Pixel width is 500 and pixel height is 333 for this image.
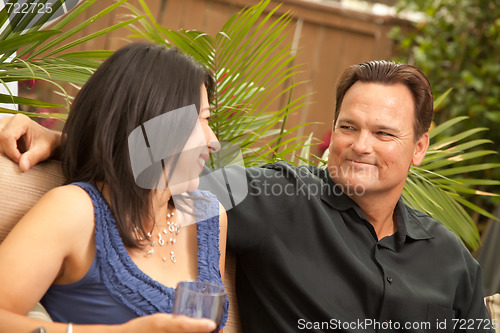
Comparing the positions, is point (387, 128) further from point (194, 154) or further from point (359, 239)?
point (194, 154)

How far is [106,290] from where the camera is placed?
119 cm

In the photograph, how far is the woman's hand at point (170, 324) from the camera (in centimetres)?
90

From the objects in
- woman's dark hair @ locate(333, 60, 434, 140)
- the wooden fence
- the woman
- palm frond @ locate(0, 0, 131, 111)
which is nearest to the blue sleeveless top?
the woman

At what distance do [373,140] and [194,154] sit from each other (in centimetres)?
65

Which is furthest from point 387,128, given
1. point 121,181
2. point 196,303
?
point 196,303

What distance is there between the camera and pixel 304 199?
1.62 metres

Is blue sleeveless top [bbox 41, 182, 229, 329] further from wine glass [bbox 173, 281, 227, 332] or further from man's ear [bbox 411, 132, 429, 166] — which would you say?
man's ear [bbox 411, 132, 429, 166]

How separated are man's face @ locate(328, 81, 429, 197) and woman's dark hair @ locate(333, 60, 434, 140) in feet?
0.07

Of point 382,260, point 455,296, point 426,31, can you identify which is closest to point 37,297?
point 382,260

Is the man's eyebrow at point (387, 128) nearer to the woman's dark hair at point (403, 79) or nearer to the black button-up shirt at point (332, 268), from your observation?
the woman's dark hair at point (403, 79)

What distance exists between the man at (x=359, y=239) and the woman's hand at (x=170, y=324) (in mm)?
535

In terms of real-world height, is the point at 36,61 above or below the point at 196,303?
above

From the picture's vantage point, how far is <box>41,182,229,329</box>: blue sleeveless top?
1.17m

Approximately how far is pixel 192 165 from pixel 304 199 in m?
0.45
